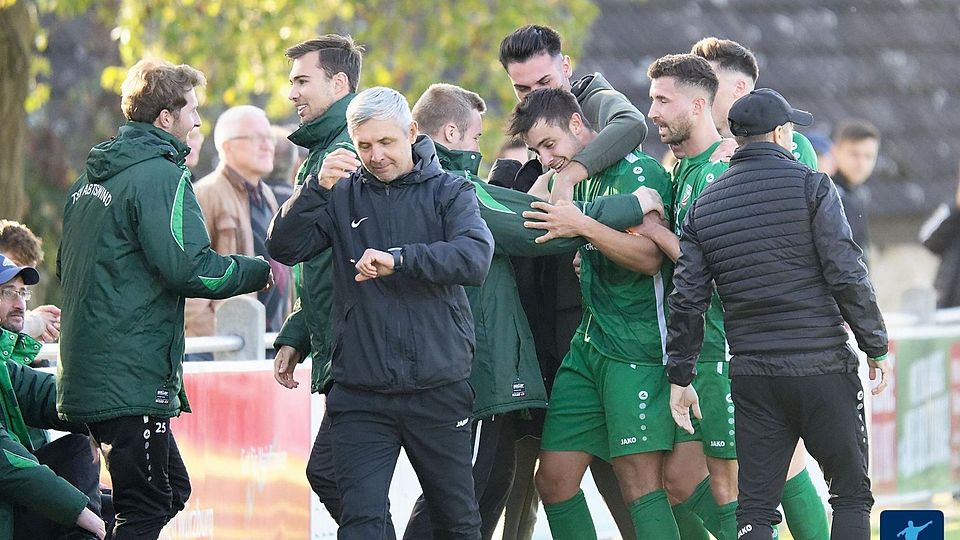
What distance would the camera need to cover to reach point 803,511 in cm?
718

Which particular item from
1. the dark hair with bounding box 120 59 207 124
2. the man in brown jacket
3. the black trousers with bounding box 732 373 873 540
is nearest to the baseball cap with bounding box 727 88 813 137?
the black trousers with bounding box 732 373 873 540

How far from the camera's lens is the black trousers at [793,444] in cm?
639

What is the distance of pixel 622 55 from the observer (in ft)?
54.7

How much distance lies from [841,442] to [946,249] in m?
6.85

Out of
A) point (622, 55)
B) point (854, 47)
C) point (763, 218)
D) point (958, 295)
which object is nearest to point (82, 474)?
point (763, 218)

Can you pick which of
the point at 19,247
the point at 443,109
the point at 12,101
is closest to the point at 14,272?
the point at 19,247

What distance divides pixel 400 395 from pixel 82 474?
1593 mm

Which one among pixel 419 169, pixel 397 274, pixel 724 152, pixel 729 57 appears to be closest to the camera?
pixel 397 274

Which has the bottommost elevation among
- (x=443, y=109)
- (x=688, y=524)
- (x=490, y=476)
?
(x=688, y=524)

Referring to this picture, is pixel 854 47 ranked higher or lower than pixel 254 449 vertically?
higher

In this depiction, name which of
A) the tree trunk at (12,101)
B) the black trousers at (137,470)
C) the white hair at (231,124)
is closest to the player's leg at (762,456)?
the black trousers at (137,470)

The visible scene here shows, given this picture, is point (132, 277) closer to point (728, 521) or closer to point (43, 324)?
point (43, 324)

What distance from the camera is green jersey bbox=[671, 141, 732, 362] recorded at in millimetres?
6844

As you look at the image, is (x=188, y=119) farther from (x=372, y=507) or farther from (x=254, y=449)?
(x=254, y=449)
